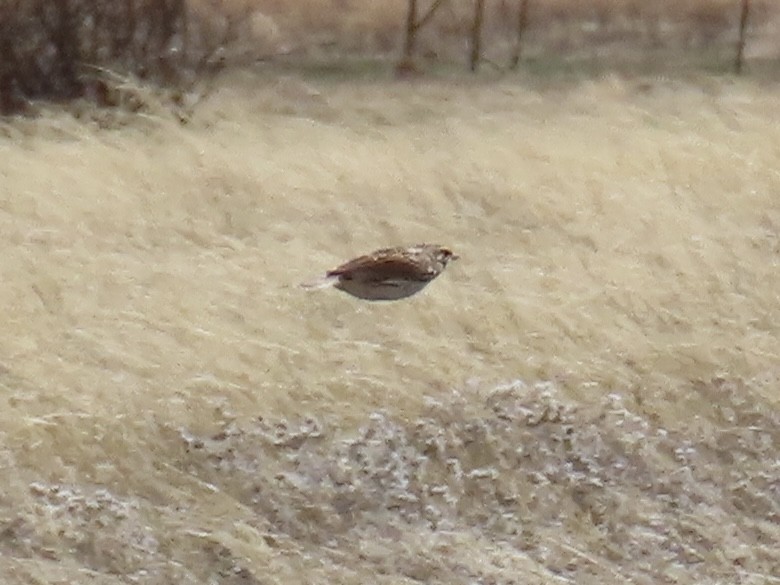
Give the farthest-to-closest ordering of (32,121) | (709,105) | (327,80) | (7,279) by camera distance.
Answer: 1. (327,80)
2. (709,105)
3. (32,121)
4. (7,279)

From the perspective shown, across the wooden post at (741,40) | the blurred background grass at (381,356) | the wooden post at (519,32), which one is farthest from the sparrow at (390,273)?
the wooden post at (741,40)

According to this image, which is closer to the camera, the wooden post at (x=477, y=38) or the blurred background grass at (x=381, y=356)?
the blurred background grass at (x=381, y=356)

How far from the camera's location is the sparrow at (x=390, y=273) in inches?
255

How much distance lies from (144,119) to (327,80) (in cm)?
335

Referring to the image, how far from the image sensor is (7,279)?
273 inches

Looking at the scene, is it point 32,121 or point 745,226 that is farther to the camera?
point 32,121

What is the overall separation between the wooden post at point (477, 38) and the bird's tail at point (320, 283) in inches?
278

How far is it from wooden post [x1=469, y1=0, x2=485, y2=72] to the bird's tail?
7.07m

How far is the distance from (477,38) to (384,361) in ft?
26.6

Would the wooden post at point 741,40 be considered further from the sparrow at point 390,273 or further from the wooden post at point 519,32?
the sparrow at point 390,273

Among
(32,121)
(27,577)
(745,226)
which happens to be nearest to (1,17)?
(32,121)

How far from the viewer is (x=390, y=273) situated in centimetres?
649

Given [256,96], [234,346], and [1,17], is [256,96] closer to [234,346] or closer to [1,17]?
[1,17]

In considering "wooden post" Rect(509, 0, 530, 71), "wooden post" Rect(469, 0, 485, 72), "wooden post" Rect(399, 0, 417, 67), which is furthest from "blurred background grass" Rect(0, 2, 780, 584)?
"wooden post" Rect(509, 0, 530, 71)
